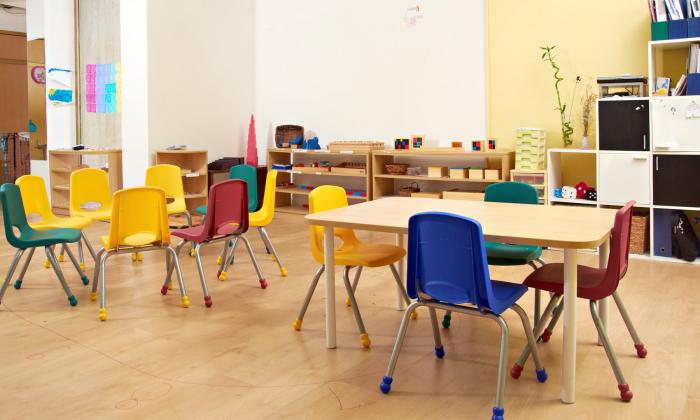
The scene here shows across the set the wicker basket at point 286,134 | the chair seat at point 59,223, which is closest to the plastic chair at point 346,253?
the chair seat at point 59,223

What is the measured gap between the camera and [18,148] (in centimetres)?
1200

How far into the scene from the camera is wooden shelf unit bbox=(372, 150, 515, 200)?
7.06 m

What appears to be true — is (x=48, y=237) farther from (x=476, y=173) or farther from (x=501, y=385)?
(x=476, y=173)

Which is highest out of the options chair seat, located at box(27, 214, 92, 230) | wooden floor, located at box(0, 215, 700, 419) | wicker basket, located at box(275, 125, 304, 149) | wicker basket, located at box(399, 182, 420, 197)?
wicker basket, located at box(275, 125, 304, 149)

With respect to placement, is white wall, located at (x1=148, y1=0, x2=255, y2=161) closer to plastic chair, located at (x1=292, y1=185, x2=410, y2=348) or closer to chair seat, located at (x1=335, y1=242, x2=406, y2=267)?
plastic chair, located at (x1=292, y1=185, x2=410, y2=348)

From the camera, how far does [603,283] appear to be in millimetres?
3043

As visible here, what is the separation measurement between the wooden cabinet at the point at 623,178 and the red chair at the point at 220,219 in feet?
10.6

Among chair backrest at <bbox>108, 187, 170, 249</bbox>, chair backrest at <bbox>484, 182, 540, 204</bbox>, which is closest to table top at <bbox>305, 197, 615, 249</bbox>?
chair backrest at <bbox>484, 182, 540, 204</bbox>

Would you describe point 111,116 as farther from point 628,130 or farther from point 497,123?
point 628,130

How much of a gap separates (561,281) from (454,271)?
0.71m

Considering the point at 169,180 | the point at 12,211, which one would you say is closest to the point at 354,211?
the point at 12,211

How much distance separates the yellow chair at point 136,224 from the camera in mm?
4277

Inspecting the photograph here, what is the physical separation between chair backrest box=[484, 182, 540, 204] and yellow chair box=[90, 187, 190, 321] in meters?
2.15

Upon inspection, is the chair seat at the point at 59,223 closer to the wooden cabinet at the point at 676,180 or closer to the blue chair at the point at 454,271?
the blue chair at the point at 454,271
